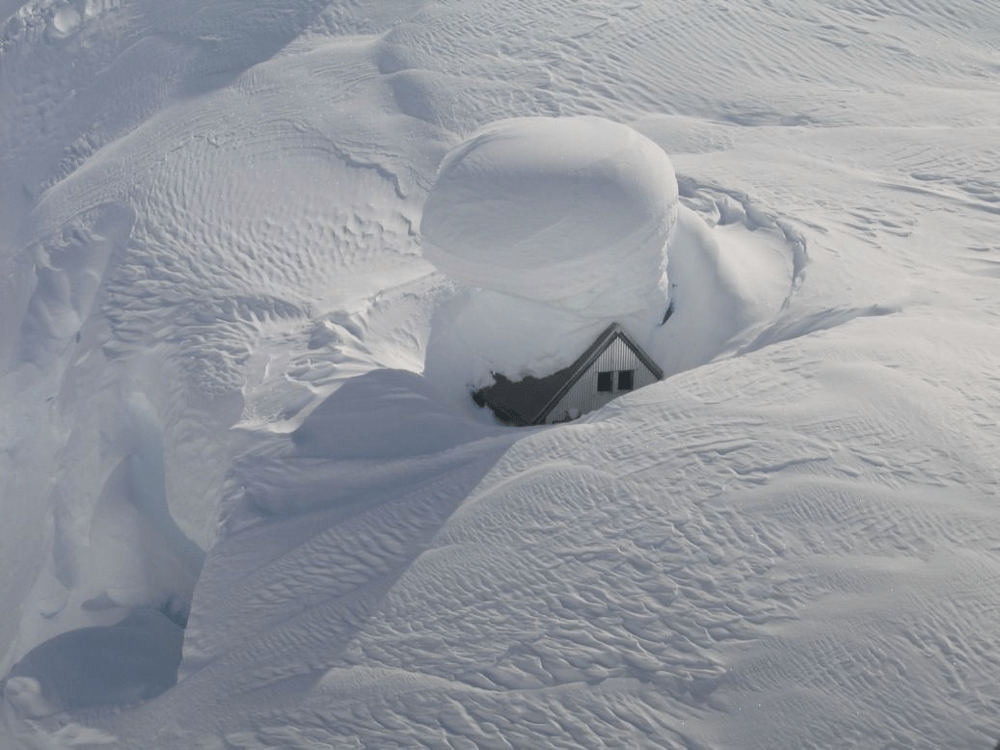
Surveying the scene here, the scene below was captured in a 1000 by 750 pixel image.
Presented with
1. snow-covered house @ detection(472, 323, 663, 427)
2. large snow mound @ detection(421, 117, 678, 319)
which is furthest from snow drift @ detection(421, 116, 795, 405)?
snow-covered house @ detection(472, 323, 663, 427)

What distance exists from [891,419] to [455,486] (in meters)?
3.42

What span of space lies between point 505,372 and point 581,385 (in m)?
0.72

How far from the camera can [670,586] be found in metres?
8.23

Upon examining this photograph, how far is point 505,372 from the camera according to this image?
1059 centimetres

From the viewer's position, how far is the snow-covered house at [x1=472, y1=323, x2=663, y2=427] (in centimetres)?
1028

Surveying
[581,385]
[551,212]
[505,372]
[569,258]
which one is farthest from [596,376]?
[551,212]

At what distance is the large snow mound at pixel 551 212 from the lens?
9.54m

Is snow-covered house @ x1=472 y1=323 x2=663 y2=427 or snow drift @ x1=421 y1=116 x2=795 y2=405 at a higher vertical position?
snow drift @ x1=421 y1=116 x2=795 y2=405

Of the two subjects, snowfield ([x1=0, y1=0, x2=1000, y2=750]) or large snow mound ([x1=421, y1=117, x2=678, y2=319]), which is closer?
snowfield ([x1=0, y1=0, x2=1000, y2=750])

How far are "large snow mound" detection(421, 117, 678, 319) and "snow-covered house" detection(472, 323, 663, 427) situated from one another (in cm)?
50

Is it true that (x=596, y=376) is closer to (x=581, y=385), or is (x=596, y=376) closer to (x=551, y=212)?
(x=581, y=385)

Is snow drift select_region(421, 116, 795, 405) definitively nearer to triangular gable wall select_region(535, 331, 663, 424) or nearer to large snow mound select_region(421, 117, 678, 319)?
large snow mound select_region(421, 117, 678, 319)

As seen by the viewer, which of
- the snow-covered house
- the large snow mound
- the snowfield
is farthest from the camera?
the snow-covered house

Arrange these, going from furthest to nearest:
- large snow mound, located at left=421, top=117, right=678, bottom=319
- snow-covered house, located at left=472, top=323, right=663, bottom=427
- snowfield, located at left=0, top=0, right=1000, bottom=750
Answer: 1. snow-covered house, located at left=472, top=323, right=663, bottom=427
2. large snow mound, located at left=421, top=117, right=678, bottom=319
3. snowfield, located at left=0, top=0, right=1000, bottom=750
